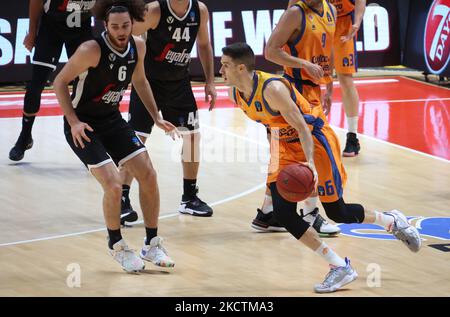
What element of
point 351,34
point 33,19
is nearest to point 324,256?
point 351,34

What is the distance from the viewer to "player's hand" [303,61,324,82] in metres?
7.09

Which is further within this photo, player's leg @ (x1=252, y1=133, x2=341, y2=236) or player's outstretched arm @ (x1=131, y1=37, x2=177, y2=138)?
player's leg @ (x1=252, y1=133, x2=341, y2=236)

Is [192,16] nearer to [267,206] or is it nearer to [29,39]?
[267,206]

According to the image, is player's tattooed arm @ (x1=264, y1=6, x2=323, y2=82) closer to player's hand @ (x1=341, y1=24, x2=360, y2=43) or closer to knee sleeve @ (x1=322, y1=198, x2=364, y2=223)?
knee sleeve @ (x1=322, y1=198, x2=364, y2=223)

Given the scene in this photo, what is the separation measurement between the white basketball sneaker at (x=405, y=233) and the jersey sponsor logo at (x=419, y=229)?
0.57 metres

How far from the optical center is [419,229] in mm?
7215

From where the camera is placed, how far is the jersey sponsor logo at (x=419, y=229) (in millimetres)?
7062

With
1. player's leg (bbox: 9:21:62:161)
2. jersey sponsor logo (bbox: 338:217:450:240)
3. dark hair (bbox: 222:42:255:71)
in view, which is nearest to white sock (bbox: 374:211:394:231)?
jersey sponsor logo (bbox: 338:217:450:240)

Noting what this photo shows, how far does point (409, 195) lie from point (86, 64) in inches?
133

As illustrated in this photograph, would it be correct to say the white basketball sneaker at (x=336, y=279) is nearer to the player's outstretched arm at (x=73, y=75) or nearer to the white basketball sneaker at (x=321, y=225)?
the white basketball sneaker at (x=321, y=225)

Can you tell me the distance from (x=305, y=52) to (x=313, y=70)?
1.44 feet

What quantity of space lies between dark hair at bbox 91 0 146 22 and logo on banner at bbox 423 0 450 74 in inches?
310
